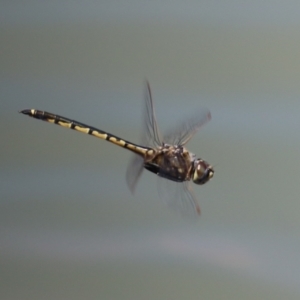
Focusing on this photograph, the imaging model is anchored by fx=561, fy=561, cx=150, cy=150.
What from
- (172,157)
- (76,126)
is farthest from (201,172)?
(76,126)

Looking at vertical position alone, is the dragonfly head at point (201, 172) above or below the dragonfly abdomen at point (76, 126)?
below

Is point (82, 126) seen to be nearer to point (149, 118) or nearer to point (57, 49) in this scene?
point (149, 118)

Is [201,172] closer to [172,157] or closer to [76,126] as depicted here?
[172,157]

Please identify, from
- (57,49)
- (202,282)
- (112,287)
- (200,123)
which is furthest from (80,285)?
(200,123)

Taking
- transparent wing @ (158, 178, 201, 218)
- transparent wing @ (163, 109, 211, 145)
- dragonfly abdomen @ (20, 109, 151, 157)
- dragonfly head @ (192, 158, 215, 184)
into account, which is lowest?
transparent wing @ (158, 178, 201, 218)
